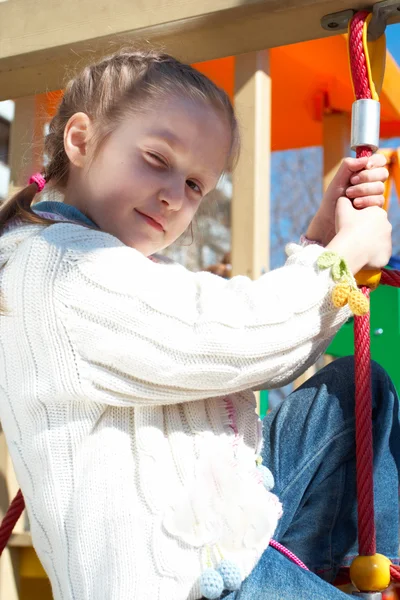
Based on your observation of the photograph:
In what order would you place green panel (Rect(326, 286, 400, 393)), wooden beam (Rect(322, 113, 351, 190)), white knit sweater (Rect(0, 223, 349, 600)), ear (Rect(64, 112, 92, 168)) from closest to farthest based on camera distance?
white knit sweater (Rect(0, 223, 349, 600))
ear (Rect(64, 112, 92, 168))
green panel (Rect(326, 286, 400, 393))
wooden beam (Rect(322, 113, 351, 190))

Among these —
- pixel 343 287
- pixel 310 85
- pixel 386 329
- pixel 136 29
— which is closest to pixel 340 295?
pixel 343 287

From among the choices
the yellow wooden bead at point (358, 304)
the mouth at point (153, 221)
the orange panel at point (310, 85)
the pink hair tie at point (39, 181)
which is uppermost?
the orange panel at point (310, 85)

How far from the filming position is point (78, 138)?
1522 mm

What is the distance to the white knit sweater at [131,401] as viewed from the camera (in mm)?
1191

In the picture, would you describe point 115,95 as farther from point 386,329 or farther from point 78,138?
point 386,329

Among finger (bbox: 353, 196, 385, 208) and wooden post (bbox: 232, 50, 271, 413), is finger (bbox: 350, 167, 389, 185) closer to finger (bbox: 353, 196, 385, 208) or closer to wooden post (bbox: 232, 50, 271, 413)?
finger (bbox: 353, 196, 385, 208)

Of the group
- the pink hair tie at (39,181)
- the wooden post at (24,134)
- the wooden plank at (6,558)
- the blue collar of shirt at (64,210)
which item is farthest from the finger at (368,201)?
the wooden plank at (6,558)

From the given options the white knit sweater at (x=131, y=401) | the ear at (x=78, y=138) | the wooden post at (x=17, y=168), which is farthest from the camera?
the wooden post at (x=17, y=168)

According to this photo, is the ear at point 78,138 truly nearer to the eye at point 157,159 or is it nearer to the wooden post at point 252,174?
the eye at point 157,159

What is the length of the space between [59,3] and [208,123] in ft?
1.75

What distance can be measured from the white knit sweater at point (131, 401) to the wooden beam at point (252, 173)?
808 millimetres

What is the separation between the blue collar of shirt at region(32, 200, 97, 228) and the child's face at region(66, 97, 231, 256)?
0.09 ft

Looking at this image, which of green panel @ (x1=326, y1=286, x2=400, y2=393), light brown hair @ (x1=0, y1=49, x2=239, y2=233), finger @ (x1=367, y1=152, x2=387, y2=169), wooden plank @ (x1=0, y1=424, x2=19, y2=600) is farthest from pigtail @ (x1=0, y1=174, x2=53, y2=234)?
green panel @ (x1=326, y1=286, x2=400, y2=393)

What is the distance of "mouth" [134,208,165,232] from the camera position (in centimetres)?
144
